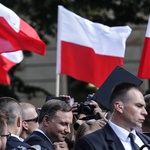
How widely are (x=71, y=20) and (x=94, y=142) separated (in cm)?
528

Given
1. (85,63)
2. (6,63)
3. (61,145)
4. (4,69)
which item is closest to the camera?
(61,145)

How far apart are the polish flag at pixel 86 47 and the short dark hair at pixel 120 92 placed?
14.4 feet

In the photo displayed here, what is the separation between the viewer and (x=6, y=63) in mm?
11430

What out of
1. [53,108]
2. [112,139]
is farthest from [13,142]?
[112,139]

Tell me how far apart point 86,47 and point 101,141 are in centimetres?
507

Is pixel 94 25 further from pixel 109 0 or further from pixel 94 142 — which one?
pixel 109 0

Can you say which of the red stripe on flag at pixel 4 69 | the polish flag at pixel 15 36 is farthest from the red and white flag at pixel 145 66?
the red stripe on flag at pixel 4 69

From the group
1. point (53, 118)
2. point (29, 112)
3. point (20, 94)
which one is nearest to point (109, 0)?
point (20, 94)

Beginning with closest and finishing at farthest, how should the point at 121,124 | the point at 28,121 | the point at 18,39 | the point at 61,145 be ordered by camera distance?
the point at 121,124
the point at 61,145
the point at 28,121
the point at 18,39

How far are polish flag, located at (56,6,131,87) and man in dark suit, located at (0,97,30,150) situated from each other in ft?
11.8

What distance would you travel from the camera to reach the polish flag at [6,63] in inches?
416

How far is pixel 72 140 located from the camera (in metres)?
8.47

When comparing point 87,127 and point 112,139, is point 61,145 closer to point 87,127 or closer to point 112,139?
point 87,127

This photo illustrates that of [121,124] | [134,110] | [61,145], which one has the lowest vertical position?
[61,145]
